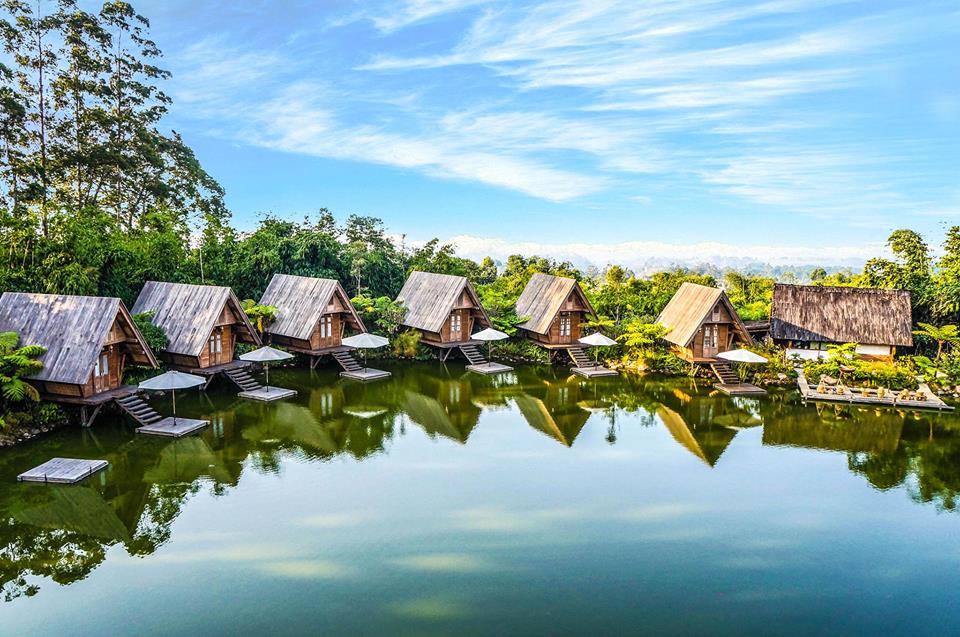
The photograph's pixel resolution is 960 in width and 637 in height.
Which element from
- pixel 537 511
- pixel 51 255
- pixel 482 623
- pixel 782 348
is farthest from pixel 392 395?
pixel 782 348

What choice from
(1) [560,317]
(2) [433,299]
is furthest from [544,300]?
(2) [433,299]

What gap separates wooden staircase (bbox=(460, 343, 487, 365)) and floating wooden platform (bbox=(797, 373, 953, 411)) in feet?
47.3

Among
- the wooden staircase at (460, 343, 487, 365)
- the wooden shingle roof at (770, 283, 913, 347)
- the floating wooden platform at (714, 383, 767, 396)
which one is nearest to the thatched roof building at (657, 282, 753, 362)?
the floating wooden platform at (714, 383, 767, 396)

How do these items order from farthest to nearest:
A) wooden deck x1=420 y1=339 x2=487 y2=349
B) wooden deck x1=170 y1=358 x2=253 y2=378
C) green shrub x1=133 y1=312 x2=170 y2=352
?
wooden deck x1=420 y1=339 x2=487 y2=349
wooden deck x1=170 y1=358 x2=253 y2=378
green shrub x1=133 y1=312 x2=170 y2=352

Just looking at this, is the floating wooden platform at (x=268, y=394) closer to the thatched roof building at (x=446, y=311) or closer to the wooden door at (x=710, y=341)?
the thatched roof building at (x=446, y=311)

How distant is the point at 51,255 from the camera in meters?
24.5

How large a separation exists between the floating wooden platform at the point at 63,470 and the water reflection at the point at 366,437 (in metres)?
0.29

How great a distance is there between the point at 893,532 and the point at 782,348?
1805cm

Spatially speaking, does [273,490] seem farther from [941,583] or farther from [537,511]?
[941,583]

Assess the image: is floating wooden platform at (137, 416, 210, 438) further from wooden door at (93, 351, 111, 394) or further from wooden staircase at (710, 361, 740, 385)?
wooden staircase at (710, 361, 740, 385)

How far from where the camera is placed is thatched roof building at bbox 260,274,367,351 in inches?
1159

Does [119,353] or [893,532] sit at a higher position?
[119,353]

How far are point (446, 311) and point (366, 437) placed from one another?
12148mm

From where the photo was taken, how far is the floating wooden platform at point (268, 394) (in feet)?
79.7
